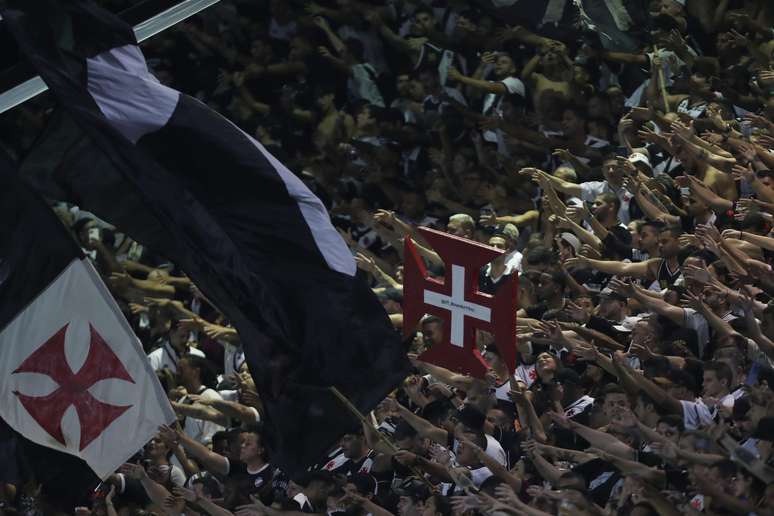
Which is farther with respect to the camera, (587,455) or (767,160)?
(767,160)

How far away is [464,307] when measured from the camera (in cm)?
1202

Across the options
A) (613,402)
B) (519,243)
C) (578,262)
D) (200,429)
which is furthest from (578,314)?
(200,429)

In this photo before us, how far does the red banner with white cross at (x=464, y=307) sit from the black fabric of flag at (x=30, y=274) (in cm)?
205

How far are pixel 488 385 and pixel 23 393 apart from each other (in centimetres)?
307

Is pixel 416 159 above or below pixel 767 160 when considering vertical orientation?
below

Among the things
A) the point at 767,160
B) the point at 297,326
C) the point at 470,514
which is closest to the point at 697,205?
the point at 767,160

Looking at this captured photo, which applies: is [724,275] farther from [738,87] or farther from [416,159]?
[416,159]

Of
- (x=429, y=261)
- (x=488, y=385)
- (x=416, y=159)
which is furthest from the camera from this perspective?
(x=416, y=159)

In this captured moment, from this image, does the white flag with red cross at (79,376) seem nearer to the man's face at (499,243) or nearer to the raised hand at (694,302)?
the raised hand at (694,302)

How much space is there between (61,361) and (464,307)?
228 centimetres

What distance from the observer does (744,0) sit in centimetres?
1648

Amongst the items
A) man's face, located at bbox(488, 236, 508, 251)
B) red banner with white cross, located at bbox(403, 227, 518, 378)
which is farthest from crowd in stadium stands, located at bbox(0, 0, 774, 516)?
red banner with white cross, located at bbox(403, 227, 518, 378)


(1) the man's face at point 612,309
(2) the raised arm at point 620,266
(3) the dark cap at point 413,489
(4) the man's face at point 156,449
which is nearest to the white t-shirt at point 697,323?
(1) the man's face at point 612,309

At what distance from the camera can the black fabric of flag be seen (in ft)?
36.9
